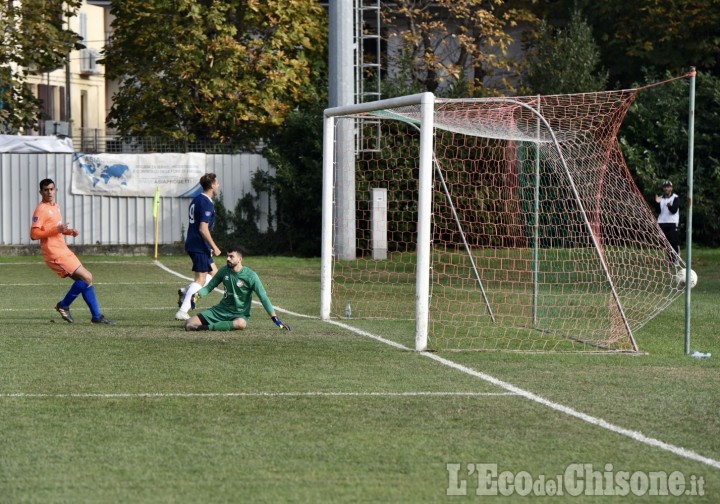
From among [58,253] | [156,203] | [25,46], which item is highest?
[25,46]

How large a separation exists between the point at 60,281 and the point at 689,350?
42.7 ft

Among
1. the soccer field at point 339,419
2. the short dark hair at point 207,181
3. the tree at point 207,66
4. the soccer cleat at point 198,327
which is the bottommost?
the soccer field at point 339,419

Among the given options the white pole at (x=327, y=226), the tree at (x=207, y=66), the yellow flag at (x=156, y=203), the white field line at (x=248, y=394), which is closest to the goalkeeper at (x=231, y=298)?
the white pole at (x=327, y=226)

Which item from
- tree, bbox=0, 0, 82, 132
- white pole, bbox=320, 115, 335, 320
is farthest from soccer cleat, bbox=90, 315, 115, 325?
tree, bbox=0, 0, 82, 132

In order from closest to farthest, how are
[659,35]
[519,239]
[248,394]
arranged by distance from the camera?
[248,394]
[519,239]
[659,35]

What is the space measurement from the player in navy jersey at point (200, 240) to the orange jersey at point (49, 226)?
1.52 m

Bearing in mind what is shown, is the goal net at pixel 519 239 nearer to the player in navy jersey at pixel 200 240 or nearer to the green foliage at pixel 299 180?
the player in navy jersey at pixel 200 240

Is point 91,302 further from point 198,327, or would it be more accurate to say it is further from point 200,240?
point 198,327

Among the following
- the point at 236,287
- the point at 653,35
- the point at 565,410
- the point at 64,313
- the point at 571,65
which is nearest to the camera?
the point at 565,410

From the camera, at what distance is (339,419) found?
873cm

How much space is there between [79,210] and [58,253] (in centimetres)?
1544

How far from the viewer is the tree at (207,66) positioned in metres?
31.9

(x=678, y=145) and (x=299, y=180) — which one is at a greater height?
(x=678, y=145)

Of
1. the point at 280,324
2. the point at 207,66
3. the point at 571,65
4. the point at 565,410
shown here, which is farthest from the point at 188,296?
the point at 571,65
